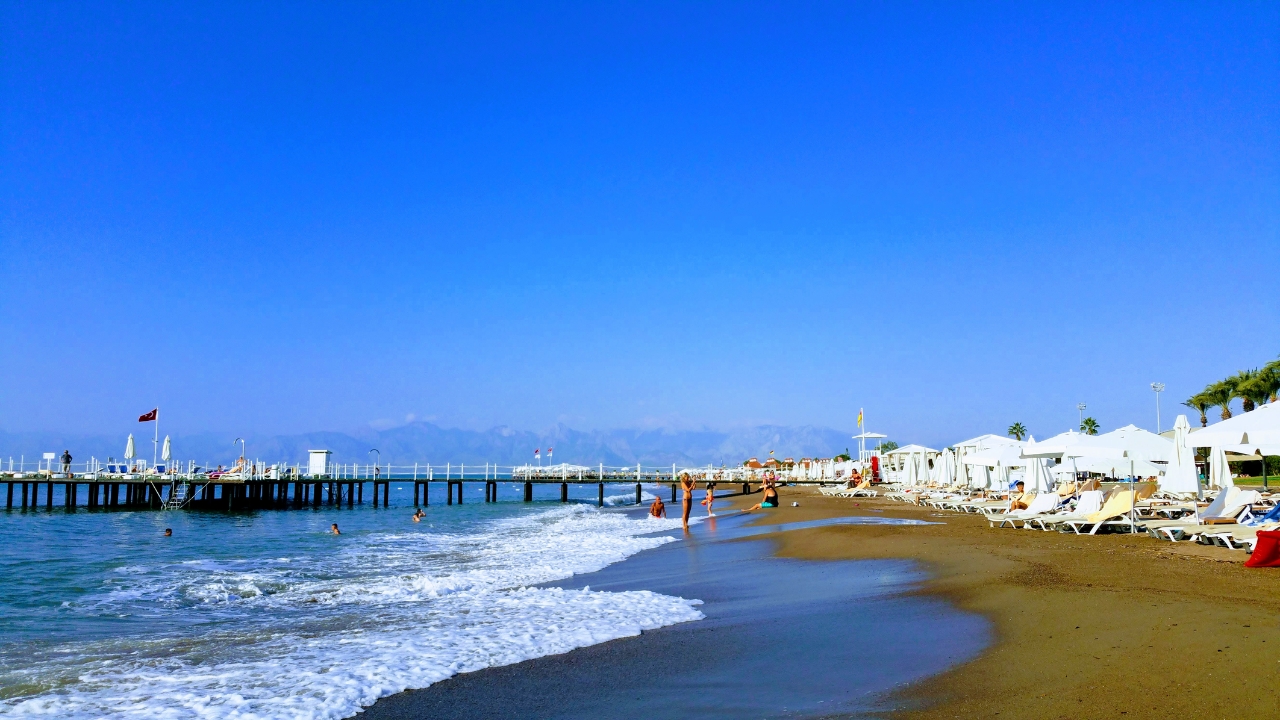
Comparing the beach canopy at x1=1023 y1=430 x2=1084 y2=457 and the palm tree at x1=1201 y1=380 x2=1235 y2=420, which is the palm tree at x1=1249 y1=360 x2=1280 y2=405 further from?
the beach canopy at x1=1023 y1=430 x2=1084 y2=457

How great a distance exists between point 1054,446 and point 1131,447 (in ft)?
13.2

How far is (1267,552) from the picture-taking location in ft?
31.3

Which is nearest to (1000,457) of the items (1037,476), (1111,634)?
(1037,476)

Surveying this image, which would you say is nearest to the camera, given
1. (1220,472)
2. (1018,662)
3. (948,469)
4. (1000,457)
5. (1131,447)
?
(1018,662)

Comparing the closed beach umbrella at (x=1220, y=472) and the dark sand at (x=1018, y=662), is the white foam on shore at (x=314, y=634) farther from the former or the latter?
the closed beach umbrella at (x=1220, y=472)

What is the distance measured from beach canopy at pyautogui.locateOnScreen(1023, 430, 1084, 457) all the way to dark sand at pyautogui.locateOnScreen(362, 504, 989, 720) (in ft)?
34.2

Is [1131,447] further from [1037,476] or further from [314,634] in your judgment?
[314,634]

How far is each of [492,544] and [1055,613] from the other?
15.9 metres

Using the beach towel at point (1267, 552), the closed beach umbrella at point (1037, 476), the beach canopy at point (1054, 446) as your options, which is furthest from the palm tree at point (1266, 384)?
the beach towel at point (1267, 552)

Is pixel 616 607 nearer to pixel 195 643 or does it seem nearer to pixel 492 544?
pixel 195 643

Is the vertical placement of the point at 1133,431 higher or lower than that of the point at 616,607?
higher

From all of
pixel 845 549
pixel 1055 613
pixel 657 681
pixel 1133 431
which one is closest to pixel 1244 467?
pixel 1133 431

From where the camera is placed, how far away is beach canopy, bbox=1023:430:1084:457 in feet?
60.8

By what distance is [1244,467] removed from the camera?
52.0 meters
